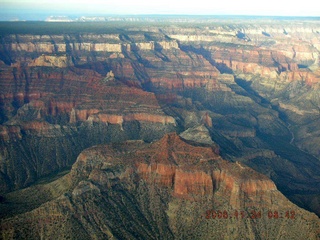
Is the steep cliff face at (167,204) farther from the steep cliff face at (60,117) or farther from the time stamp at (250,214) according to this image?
the steep cliff face at (60,117)

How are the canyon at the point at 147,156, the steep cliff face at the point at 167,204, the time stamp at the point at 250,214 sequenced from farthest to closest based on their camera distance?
the time stamp at the point at 250,214
the canyon at the point at 147,156
the steep cliff face at the point at 167,204

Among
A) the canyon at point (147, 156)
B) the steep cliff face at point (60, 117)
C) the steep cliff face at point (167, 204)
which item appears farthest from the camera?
the steep cliff face at point (60, 117)

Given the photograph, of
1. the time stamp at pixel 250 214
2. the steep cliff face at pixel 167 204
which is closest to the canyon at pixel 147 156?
the steep cliff face at pixel 167 204

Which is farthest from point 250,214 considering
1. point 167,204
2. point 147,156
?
point 147,156

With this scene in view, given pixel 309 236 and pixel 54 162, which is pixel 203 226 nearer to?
pixel 309 236

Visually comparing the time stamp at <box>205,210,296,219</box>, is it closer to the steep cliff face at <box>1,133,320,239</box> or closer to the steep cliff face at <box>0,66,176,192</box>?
the steep cliff face at <box>1,133,320,239</box>
